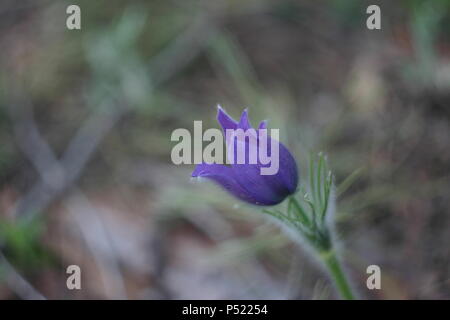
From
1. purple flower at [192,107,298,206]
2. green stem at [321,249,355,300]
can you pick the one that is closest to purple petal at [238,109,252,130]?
purple flower at [192,107,298,206]

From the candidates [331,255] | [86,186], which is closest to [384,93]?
[331,255]

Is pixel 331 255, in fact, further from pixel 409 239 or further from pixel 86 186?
pixel 86 186

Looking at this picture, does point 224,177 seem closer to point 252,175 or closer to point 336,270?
point 252,175

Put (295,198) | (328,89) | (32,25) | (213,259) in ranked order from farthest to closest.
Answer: (32,25), (328,89), (213,259), (295,198)

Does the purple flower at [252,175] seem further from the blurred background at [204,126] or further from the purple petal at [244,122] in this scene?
the blurred background at [204,126]

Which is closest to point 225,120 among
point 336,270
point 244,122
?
point 244,122
